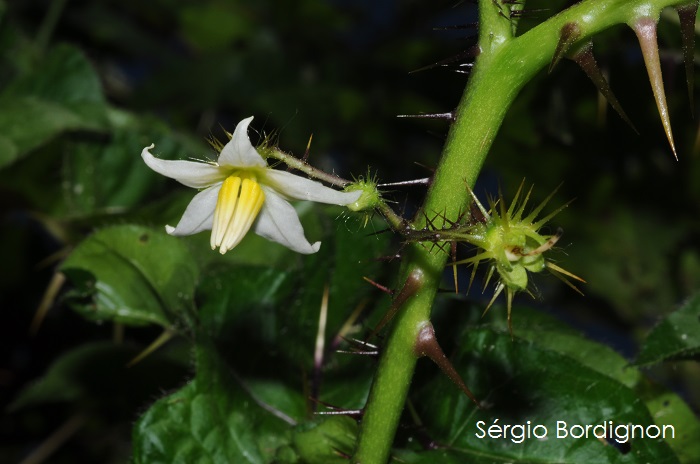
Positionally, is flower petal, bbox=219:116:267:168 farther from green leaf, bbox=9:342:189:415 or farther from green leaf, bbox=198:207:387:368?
green leaf, bbox=9:342:189:415

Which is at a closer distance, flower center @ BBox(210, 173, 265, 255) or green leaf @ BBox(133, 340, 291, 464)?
flower center @ BBox(210, 173, 265, 255)

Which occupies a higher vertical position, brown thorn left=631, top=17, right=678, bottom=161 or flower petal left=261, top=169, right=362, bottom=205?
brown thorn left=631, top=17, right=678, bottom=161

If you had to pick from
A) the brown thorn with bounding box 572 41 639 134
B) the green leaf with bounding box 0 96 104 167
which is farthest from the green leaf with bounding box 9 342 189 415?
the brown thorn with bounding box 572 41 639 134

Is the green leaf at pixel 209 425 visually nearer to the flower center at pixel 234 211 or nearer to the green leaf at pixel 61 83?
the flower center at pixel 234 211

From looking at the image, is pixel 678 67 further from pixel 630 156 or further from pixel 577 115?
pixel 630 156

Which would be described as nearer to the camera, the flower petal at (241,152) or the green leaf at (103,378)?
the flower petal at (241,152)

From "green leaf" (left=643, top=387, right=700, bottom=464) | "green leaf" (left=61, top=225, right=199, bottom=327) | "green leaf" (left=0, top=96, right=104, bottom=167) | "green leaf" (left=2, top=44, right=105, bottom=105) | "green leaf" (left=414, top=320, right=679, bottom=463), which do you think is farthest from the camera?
"green leaf" (left=2, top=44, right=105, bottom=105)

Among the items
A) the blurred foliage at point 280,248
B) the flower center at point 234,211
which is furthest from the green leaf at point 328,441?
the flower center at point 234,211
